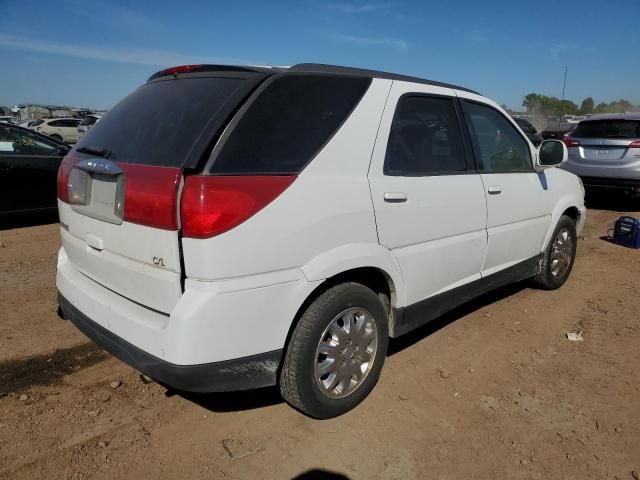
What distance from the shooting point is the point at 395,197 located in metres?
2.73

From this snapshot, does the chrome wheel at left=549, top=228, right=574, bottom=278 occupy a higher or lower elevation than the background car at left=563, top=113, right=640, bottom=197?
lower

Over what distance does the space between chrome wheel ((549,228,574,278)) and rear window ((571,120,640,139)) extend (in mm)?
4826

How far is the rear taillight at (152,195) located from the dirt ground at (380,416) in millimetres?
1172

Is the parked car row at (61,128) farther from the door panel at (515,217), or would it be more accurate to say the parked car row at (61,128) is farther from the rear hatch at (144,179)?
the door panel at (515,217)

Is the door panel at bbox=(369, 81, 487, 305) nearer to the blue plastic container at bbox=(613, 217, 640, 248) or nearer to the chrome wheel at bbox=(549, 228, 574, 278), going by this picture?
the chrome wheel at bbox=(549, 228, 574, 278)

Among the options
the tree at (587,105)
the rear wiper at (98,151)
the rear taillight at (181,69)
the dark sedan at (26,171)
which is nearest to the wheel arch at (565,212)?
the rear taillight at (181,69)

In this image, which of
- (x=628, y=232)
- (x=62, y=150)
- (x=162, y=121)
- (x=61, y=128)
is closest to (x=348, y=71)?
(x=162, y=121)

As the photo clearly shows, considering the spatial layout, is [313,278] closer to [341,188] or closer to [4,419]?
[341,188]

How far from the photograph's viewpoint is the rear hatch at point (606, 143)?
827 centimetres

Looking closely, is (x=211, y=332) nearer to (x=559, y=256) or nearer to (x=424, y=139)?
(x=424, y=139)

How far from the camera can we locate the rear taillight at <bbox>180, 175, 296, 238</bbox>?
80.0 inches

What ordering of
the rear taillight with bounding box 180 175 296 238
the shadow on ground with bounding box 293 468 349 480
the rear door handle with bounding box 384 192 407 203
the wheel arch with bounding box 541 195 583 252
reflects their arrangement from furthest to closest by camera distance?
the wheel arch with bounding box 541 195 583 252 → the rear door handle with bounding box 384 192 407 203 → the shadow on ground with bounding box 293 468 349 480 → the rear taillight with bounding box 180 175 296 238

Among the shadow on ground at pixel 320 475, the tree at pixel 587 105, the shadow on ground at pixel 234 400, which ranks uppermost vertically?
the tree at pixel 587 105

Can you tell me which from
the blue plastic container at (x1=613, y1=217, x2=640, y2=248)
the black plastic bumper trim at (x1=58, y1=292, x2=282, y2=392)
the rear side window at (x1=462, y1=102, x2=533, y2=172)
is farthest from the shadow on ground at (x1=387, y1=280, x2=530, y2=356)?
the blue plastic container at (x1=613, y1=217, x2=640, y2=248)
